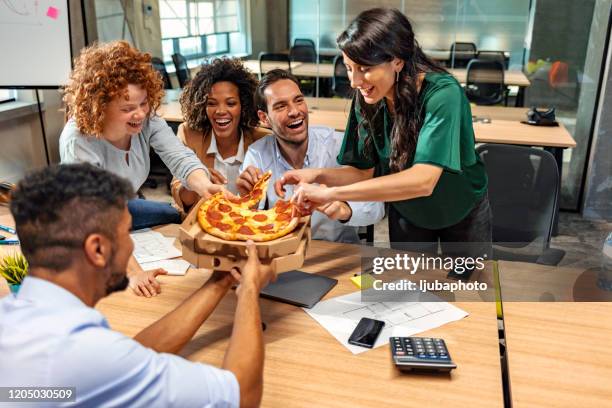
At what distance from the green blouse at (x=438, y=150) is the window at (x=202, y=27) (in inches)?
156

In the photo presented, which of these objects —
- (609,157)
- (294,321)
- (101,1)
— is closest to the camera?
(294,321)

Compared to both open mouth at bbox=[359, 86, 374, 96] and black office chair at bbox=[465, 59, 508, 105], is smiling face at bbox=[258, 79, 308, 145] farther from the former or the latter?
black office chair at bbox=[465, 59, 508, 105]

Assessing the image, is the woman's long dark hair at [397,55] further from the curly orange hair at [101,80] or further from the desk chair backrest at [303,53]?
the desk chair backrest at [303,53]

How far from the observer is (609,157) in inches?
178

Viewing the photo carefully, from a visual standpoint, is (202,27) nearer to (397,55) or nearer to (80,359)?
(397,55)

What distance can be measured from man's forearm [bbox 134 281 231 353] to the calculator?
501 mm

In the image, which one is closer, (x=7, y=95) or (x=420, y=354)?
(x=420, y=354)

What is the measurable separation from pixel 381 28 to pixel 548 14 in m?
3.80

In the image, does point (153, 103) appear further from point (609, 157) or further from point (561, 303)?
point (609, 157)

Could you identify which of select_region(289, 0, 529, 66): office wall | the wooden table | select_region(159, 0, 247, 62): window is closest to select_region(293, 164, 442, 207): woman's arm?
the wooden table

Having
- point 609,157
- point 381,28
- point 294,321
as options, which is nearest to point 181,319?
point 294,321

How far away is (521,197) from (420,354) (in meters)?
1.32

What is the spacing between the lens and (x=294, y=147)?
2498mm

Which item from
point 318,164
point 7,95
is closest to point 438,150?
point 318,164
